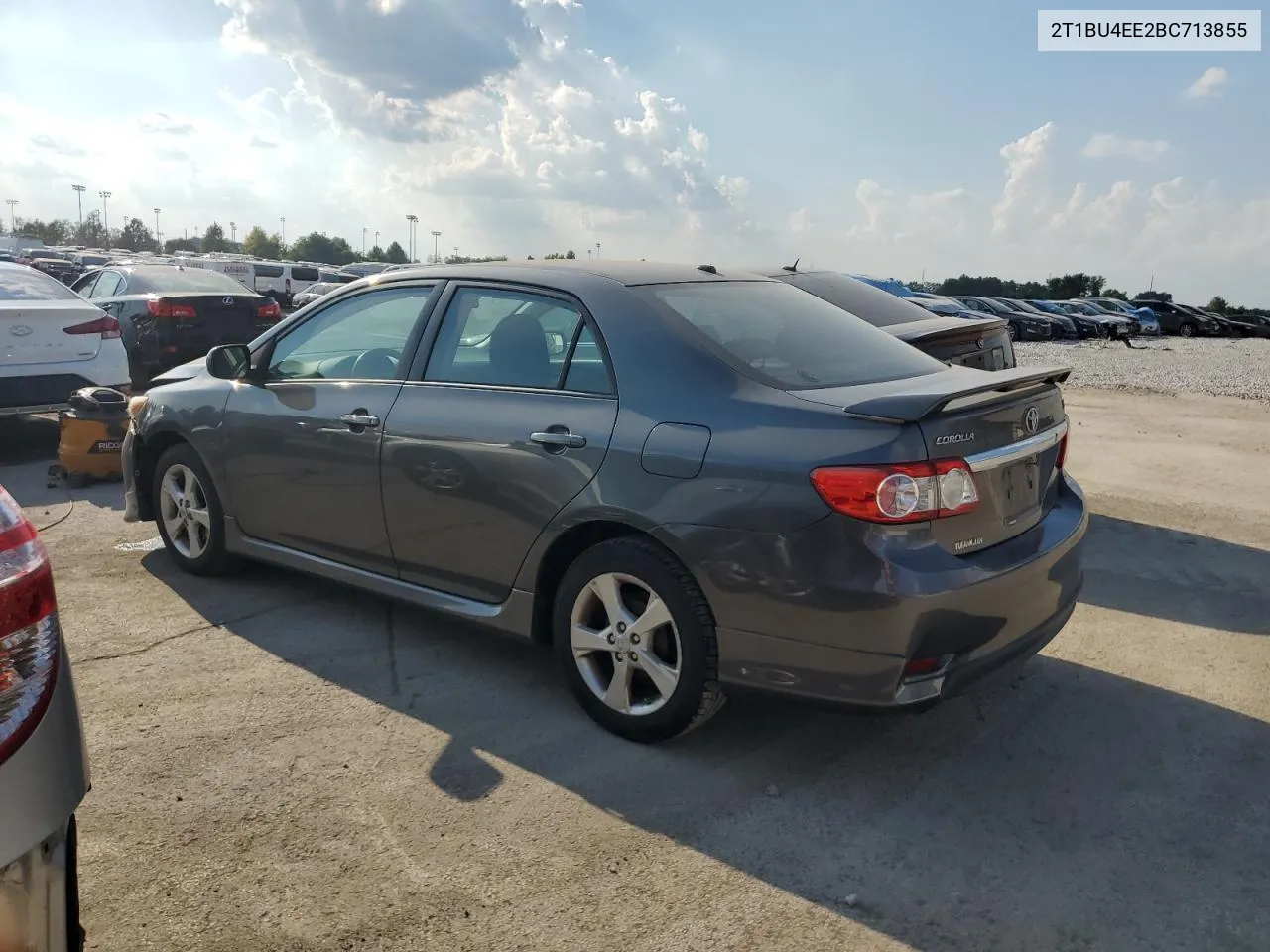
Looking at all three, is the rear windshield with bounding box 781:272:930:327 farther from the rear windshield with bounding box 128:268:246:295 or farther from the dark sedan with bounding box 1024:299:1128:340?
the dark sedan with bounding box 1024:299:1128:340

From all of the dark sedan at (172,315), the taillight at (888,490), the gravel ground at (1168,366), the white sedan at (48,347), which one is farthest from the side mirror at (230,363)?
the gravel ground at (1168,366)

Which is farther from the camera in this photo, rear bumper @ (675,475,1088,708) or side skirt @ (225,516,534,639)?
side skirt @ (225,516,534,639)

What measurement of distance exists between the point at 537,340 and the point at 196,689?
189 centimetres

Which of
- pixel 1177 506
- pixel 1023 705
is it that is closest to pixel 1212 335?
pixel 1177 506

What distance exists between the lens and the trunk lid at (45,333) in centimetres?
784

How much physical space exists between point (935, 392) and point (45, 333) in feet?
24.3

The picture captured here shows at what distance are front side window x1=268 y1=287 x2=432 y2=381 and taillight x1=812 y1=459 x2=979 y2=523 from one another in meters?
2.09

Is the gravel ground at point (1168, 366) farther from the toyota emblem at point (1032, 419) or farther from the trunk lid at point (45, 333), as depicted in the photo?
the toyota emblem at point (1032, 419)

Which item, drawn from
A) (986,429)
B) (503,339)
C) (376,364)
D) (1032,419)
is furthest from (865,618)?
(376,364)

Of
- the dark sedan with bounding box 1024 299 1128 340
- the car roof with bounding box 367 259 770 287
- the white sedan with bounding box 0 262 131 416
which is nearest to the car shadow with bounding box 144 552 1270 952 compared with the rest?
the car roof with bounding box 367 259 770 287

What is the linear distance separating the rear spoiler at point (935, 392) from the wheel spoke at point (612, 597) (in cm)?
99

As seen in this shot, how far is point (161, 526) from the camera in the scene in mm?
5418

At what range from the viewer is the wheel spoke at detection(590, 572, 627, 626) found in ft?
11.6

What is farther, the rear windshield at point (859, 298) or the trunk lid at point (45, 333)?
the trunk lid at point (45, 333)
